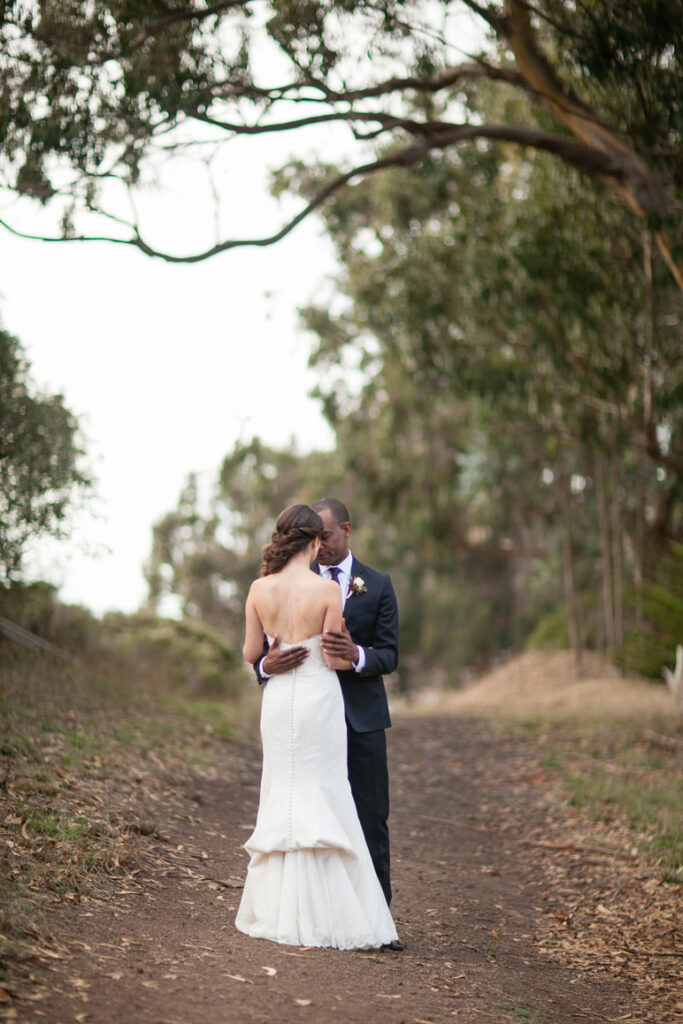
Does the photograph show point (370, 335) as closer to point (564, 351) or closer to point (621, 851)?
point (564, 351)

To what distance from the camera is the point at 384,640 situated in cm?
539

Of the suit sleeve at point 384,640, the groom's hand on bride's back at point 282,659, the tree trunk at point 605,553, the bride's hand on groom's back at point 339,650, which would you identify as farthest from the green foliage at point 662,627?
the groom's hand on bride's back at point 282,659

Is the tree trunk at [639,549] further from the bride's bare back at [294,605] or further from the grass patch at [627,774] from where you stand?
the bride's bare back at [294,605]

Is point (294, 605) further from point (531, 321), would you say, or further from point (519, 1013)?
point (531, 321)

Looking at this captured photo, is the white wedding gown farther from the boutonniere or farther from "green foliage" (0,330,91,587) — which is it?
"green foliage" (0,330,91,587)

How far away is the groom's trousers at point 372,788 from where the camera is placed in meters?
5.26

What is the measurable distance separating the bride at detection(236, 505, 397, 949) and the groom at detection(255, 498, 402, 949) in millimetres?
105

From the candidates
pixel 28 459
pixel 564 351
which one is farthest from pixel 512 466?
pixel 28 459

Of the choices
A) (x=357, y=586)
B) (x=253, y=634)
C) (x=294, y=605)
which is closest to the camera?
(x=294, y=605)

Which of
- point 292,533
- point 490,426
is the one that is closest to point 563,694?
point 490,426

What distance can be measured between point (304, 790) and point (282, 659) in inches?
25.4

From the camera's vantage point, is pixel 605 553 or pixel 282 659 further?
pixel 605 553

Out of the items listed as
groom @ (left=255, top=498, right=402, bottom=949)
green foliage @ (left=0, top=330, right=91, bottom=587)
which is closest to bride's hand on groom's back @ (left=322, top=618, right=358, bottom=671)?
groom @ (left=255, top=498, right=402, bottom=949)

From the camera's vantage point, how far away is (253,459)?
96.8ft
